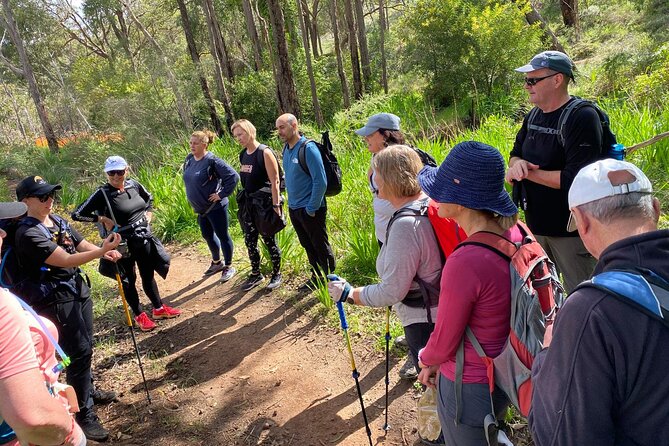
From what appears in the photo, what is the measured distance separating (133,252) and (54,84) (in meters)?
25.5

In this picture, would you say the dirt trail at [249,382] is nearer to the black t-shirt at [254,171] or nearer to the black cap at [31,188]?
the black t-shirt at [254,171]

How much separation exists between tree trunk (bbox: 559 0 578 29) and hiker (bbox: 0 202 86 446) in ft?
57.6

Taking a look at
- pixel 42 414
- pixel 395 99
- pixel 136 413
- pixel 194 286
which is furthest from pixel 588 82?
pixel 42 414

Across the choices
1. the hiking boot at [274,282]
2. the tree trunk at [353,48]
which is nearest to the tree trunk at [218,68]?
the tree trunk at [353,48]

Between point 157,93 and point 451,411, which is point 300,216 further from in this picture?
point 157,93

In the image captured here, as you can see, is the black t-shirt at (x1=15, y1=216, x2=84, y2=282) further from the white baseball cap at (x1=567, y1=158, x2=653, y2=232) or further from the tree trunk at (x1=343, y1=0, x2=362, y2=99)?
the tree trunk at (x1=343, y1=0, x2=362, y2=99)

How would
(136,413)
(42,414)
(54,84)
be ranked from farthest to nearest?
(54,84) → (136,413) → (42,414)

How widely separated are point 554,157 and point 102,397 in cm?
380

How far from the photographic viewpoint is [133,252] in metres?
4.46

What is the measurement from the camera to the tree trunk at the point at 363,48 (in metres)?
15.9

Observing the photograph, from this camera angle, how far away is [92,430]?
10.7ft

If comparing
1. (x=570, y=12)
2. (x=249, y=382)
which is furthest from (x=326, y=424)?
(x=570, y=12)

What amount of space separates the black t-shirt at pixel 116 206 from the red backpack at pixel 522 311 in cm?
363

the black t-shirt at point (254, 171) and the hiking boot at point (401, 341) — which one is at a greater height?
the black t-shirt at point (254, 171)
